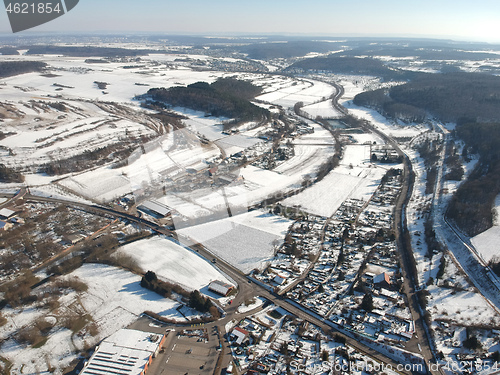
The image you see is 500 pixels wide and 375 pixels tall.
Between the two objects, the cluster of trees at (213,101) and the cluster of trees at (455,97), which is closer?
the cluster of trees at (455,97)

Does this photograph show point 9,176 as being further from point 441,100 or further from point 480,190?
point 441,100

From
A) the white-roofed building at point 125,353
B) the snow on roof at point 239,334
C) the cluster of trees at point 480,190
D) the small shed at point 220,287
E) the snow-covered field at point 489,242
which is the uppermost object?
the cluster of trees at point 480,190

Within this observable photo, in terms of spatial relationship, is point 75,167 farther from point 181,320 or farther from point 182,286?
point 181,320

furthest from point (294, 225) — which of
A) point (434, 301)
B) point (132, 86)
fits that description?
point (132, 86)

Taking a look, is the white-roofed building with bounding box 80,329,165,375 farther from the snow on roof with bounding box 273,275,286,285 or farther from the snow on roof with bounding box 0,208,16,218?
the snow on roof with bounding box 0,208,16,218

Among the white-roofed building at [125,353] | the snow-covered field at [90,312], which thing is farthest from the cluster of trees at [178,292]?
the white-roofed building at [125,353]

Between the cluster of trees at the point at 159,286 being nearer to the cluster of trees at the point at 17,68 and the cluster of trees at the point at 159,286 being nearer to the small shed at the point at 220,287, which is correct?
the small shed at the point at 220,287

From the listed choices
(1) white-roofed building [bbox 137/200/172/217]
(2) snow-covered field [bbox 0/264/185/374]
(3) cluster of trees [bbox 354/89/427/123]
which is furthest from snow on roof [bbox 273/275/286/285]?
(3) cluster of trees [bbox 354/89/427/123]
